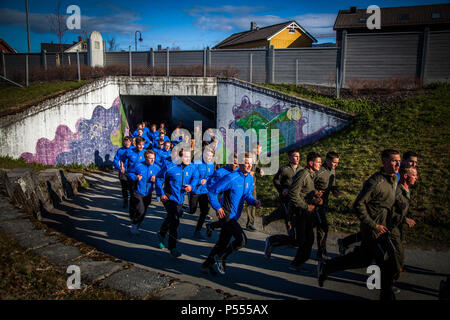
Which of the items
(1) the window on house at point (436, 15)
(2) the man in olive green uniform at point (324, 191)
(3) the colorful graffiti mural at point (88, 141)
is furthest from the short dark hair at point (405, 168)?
(1) the window on house at point (436, 15)

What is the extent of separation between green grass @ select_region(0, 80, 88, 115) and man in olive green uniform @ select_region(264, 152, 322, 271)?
11.4 m

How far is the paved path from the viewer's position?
4.66 m

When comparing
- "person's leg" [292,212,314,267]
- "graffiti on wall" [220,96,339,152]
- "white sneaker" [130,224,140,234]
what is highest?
"graffiti on wall" [220,96,339,152]

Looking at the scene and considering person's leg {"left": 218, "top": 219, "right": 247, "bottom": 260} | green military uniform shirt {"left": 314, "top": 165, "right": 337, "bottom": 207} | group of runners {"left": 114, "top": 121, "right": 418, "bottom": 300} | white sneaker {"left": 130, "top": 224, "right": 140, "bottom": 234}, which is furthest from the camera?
white sneaker {"left": 130, "top": 224, "right": 140, "bottom": 234}

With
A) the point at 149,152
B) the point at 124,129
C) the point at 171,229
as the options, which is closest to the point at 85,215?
the point at 149,152

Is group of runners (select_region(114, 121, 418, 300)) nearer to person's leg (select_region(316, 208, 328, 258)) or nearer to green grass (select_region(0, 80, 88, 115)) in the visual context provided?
person's leg (select_region(316, 208, 328, 258))

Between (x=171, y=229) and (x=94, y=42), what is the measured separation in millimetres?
17273

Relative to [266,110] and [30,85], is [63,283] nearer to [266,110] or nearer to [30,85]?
[266,110]

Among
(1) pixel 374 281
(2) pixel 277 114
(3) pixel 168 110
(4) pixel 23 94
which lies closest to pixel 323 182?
(1) pixel 374 281

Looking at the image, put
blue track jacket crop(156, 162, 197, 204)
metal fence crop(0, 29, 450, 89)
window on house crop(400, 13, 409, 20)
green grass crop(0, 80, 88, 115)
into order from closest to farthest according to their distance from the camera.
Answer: blue track jacket crop(156, 162, 197, 204) → green grass crop(0, 80, 88, 115) → metal fence crop(0, 29, 450, 89) → window on house crop(400, 13, 409, 20)

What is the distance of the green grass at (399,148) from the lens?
7.14 meters

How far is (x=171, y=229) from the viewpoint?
574cm

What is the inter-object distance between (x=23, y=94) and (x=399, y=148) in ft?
52.3

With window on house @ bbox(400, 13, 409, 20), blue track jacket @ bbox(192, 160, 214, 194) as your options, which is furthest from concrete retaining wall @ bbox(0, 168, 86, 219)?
window on house @ bbox(400, 13, 409, 20)
